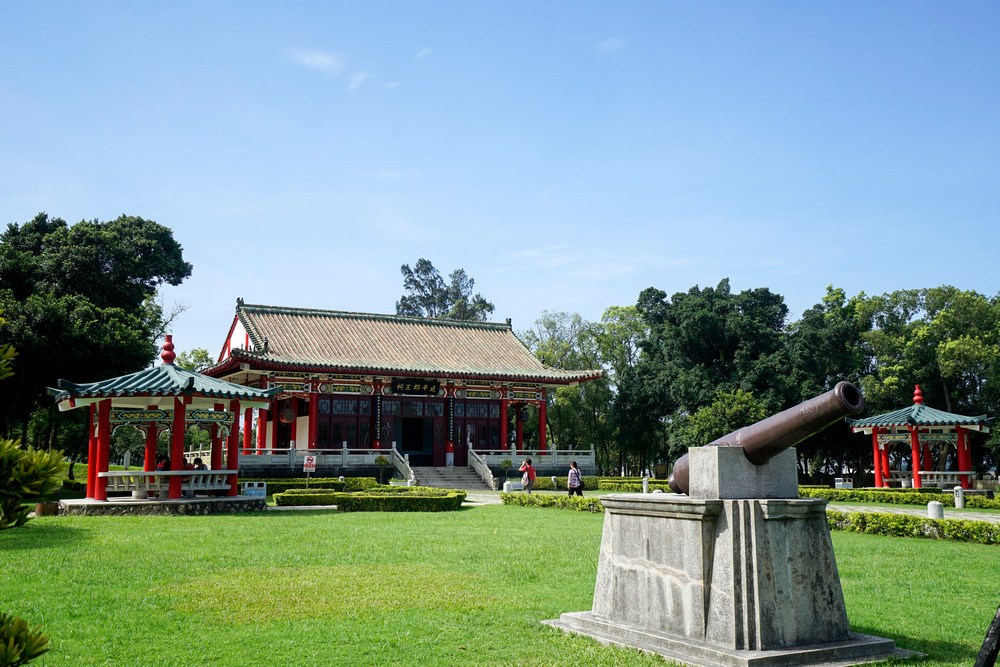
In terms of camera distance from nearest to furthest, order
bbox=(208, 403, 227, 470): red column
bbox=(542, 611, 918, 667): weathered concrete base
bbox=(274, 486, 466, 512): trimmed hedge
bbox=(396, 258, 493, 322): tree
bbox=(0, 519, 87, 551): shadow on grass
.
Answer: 1. bbox=(542, 611, 918, 667): weathered concrete base
2. bbox=(0, 519, 87, 551): shadow on grass
3. bbox=(274, 486, 466, 512): trimmed hedge
4. bbox=(208, 403, 227, 470): red column
5. bbox=(396, 258, 493, 322): tree

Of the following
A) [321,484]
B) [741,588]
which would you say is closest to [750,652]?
[741,588]

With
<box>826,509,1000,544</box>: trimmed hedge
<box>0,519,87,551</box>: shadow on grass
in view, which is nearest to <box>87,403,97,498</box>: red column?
<box>0,519,87,551</box>: shadow on grass

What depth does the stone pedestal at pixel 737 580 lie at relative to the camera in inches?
223

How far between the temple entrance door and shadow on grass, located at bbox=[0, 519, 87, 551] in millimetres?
19681

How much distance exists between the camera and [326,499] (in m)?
20.9

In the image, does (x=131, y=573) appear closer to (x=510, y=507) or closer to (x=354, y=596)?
(x=354, y=596)

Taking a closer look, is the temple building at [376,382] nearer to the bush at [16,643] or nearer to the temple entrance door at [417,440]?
the temple entrance door at [417,440]

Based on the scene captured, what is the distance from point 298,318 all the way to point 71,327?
1142 cm

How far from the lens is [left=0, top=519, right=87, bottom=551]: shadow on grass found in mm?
12094

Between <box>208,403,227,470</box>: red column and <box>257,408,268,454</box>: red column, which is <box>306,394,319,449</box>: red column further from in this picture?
<box>208,403,227,470</box>: red column

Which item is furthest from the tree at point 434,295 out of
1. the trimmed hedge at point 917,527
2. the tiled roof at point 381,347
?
the trimmed hedge at point 917,527

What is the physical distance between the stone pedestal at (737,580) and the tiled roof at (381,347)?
25179mm

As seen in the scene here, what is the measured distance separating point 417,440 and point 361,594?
2676cm

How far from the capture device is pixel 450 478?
31125 mm
